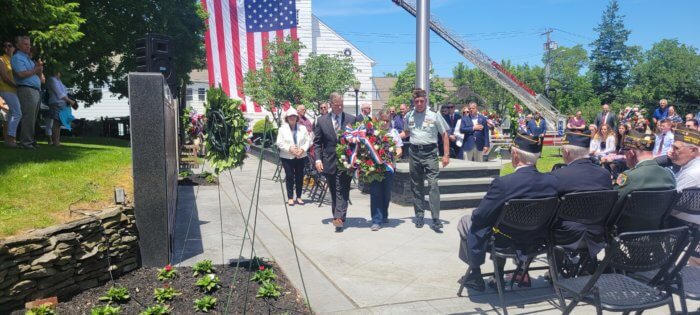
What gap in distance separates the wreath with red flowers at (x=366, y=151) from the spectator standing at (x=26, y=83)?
494 cm

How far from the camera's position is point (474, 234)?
444 cm

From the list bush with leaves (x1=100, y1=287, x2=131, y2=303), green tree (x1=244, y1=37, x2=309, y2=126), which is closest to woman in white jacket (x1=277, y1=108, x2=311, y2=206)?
bush with leaves (x1=100, y1=287, x2=131, y2=303)

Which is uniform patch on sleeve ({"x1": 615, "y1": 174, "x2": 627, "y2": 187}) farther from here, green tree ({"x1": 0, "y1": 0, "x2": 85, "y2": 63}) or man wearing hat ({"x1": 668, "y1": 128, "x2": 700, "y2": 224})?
green tree ({"x1": 0, "y1": 0, "x2": 85, "y2": 63})

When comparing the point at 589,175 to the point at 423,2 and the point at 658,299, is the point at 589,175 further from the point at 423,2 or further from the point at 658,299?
the point at 423,2

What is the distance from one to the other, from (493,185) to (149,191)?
3491mm

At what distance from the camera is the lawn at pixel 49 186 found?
468 cm

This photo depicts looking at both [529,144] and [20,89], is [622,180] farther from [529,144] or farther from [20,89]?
[20,89]

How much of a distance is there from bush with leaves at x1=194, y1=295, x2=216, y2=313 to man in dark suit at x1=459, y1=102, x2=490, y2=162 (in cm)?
965

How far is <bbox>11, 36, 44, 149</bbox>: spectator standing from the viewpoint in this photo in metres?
7.56

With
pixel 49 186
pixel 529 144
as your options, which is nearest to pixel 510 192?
pixel 529 144

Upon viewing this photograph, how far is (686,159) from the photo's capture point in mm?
4734

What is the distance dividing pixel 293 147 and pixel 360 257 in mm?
3414

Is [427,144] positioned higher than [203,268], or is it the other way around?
[427,144]

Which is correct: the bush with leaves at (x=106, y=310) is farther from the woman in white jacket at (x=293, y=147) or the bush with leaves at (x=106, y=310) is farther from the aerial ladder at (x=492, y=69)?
the aerial ladder at (x=492, y=69)
